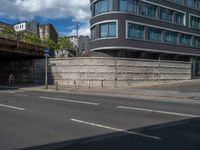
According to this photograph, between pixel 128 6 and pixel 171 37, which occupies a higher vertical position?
pixel 128 6

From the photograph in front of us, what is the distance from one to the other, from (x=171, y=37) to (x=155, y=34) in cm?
471

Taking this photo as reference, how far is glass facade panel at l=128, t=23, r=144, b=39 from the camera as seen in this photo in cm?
4558

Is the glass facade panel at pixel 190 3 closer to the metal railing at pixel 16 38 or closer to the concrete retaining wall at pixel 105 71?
the concrete retaining wall at pixel 105 71

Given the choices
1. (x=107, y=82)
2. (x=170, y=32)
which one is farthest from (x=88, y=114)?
(x=170, y=32)

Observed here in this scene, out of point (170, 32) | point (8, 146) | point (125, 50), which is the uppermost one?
point (170, 32)

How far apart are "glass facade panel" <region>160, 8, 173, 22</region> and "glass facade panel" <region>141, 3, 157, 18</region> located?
190 cm

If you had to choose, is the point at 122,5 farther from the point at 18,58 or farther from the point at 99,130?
the point at 99,130

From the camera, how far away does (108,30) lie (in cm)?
4531

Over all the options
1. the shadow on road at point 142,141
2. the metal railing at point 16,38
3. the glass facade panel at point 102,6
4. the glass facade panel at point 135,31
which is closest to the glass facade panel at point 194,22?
the glass facade panel at point 135,31

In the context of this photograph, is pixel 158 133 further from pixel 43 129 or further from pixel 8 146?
pixel 8 146

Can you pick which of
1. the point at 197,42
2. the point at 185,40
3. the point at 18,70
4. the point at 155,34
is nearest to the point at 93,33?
the point at 155,34

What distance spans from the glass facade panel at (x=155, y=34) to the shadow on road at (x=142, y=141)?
40.6 metres

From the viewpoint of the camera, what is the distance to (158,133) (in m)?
9.14

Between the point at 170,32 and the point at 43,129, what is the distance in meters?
46.7
